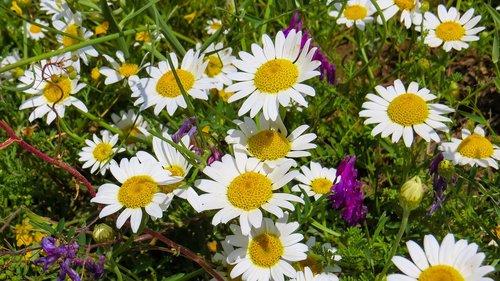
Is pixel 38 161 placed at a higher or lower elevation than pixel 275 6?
lower

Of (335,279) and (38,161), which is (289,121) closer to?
(335,279)

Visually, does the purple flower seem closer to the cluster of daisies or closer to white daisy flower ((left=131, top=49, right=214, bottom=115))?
white daisy flower ((left=131, top=49, right=214, bottom=115))

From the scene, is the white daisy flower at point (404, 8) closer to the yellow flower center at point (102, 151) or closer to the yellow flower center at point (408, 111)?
the yellow flower center at point (408, 111)

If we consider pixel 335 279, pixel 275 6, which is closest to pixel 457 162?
pixel 335 279

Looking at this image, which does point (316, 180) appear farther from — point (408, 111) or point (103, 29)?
point (103, 29)

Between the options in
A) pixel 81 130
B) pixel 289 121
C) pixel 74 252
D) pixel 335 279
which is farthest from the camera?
pixel 81 130

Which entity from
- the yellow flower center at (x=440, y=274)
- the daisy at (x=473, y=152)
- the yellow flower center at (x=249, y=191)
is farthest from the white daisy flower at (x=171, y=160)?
the daisy at (x=473, y=152)

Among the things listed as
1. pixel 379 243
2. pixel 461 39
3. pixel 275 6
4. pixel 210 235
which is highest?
pixel 461 39
